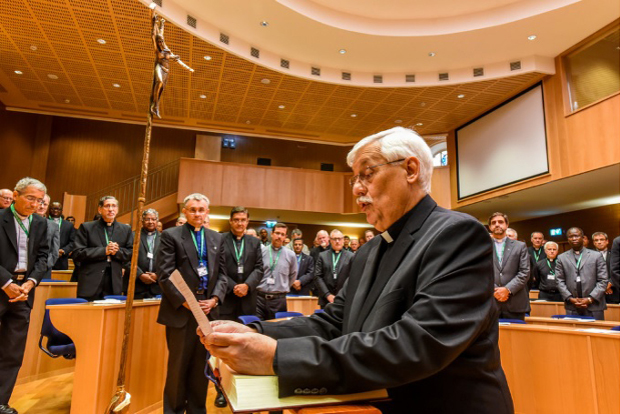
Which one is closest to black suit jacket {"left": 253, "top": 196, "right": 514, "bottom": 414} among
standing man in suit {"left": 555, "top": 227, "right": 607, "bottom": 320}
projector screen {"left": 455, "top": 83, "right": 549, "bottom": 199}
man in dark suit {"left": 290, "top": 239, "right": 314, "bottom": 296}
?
Result: standing man in suit {"left": 555, "top": 227, "right": 607, "bottom": 320}

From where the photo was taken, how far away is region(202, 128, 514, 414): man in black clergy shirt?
808 millimetres

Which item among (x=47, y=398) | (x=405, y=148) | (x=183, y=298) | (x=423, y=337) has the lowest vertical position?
(x=47, y=398)

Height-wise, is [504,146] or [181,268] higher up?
[504,146]

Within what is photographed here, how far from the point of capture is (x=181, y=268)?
132 inches

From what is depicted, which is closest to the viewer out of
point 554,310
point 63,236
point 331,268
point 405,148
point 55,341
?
point 405,148

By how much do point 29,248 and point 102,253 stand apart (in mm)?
985

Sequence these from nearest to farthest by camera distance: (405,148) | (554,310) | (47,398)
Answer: (405,148) → (47,398) → (554,310)

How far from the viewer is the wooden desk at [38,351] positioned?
4.46 meters

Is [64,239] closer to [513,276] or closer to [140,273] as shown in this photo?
[140,273]

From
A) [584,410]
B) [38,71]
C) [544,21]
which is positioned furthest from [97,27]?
[584,410]

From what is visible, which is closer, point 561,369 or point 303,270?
point 561,369

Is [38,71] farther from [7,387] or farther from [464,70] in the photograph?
[464,70]

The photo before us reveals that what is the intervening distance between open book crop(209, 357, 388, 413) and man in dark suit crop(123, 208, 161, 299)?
4.05m

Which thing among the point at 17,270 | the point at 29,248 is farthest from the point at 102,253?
the point at 17,270
